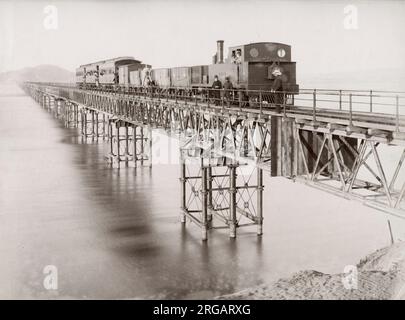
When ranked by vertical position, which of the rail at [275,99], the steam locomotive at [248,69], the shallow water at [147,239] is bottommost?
the shallow water at [147,239]

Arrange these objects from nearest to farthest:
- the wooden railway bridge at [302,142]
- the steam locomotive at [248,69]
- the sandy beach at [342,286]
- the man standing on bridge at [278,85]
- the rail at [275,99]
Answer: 1. the wooden railway bridge at [302,142]
2. the rail at [275,99]
3. the sandy beach at [342,286]
4. the man standing on bridge at [278,85]
5. the steam locomotive at [248,69]

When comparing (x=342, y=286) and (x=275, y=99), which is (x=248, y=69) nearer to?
(x=275, y=99)

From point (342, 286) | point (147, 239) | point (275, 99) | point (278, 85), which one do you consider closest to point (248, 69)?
point (278, 85)

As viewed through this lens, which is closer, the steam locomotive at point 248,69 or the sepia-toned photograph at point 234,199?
the sepia-toned photograph at point 234,199

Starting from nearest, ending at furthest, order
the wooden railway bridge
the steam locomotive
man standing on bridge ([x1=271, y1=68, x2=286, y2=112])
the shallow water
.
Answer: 1. the wooden railway bridge
2. the shallow water
3. man standing on bridge ([x1=271, y1=68, x2=286, y2=112])
4. the steam locomotive

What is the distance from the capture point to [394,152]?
54688 millimetres

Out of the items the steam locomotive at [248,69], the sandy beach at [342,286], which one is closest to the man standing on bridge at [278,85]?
the steam locomotive at [248,69]

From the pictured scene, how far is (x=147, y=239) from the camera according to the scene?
2425 cm

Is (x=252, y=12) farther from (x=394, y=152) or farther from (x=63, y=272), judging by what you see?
(x=394, y=152)

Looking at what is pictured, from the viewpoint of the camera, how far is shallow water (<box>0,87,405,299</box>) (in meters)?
19.4

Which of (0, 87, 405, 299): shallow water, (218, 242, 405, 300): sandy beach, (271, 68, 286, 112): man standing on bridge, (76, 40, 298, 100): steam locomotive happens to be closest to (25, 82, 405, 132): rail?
(271, 68, 286, 112): man standing on bridge

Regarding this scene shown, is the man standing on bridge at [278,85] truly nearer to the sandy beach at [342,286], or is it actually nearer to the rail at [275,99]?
the rail at [275,99]

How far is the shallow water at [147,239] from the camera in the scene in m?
19.4

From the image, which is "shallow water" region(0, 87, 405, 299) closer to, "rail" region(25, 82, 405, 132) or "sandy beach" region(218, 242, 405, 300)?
"sandy beach" region(218, 242, 405, 300)
